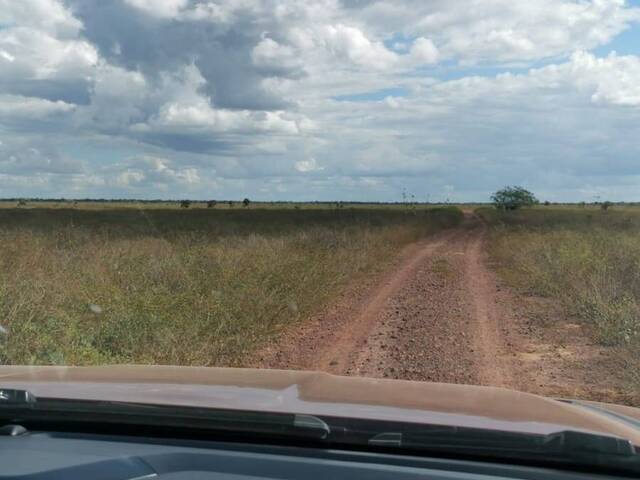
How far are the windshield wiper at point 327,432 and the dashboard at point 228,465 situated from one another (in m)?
0.04

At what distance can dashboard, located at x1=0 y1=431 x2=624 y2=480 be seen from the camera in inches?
78.2

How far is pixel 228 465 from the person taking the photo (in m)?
2.06

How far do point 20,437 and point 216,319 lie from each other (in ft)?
23.4

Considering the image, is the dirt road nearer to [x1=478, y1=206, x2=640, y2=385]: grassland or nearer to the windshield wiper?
[x1=478, y1=206, x2=640, y2=385]: grassland

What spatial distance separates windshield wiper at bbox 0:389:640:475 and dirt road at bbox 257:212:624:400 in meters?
4.90

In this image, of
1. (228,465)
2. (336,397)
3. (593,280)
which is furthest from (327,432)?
(593,280)

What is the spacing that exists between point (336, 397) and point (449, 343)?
6.81 meters

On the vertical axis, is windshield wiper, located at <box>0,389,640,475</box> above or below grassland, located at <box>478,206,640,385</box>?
above

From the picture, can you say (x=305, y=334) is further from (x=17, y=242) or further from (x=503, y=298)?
(x=17, y=242)

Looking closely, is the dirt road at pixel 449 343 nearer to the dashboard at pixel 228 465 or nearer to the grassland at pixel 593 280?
the grassland at pixel 593 280

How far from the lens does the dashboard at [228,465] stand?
199cm

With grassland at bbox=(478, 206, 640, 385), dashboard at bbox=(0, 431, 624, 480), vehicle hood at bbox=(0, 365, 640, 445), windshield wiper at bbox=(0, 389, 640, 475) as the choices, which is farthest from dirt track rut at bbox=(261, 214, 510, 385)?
dashboard at bbox=(0, 431, 624, 480)

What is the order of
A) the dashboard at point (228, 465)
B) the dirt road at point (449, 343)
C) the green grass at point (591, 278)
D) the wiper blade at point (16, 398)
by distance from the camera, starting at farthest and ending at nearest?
the green grass at point (591, 278) < the dirt road at point (449, 343) < the wiper blade at point (16, 398) < the dashboard at point (228, 465)

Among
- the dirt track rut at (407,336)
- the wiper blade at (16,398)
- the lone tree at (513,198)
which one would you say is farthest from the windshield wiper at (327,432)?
the lone tree at (513,198)
